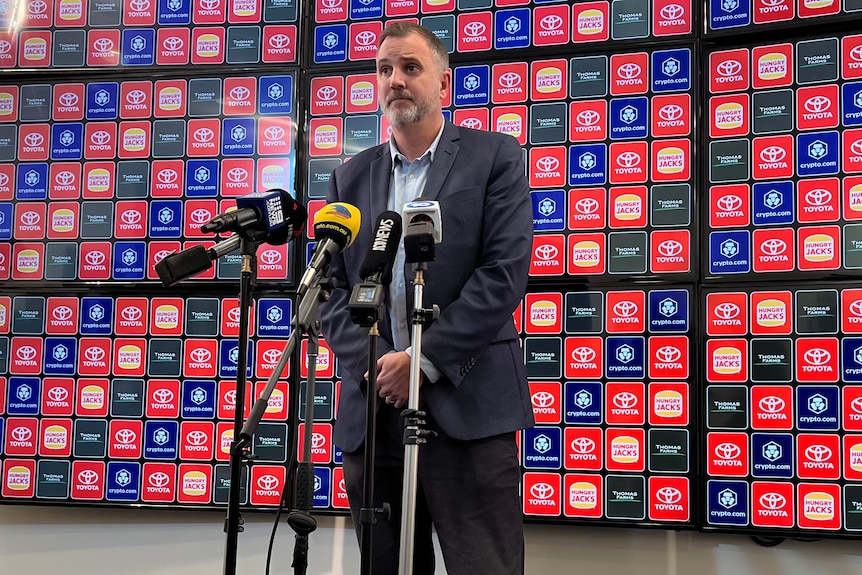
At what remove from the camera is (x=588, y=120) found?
2.77m

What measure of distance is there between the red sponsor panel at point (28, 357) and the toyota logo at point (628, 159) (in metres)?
2.06

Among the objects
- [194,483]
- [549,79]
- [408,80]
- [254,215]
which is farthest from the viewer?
[194,483]

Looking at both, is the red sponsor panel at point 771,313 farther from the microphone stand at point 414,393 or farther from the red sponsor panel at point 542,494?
the microphone stand at point 414,393

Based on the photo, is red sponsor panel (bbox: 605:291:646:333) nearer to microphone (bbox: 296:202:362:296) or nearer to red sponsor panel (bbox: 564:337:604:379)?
red sponsor panel (bbox: 564:337:604:379)

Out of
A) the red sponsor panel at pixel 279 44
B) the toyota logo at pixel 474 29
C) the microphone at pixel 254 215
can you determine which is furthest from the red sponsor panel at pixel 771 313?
the red sponsor panel at pixel 279 44

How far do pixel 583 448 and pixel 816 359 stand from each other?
725 millimetres

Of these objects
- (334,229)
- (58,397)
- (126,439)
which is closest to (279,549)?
(126,439)

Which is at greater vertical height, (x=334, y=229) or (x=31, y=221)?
(x=31, y=221)

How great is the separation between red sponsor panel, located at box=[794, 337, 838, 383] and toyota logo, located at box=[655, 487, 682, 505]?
1.58 ft

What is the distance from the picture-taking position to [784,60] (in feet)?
8.63

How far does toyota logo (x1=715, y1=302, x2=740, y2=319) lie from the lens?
260cm

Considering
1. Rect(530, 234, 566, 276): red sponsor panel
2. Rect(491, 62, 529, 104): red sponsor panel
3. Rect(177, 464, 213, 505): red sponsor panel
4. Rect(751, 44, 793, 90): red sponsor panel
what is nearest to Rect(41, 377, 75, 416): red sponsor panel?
Rect(177, 464, 213, 505): red sponsor panel

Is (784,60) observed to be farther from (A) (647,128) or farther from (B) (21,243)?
(B) (21,243)

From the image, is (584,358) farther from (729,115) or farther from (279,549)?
(279,549)
